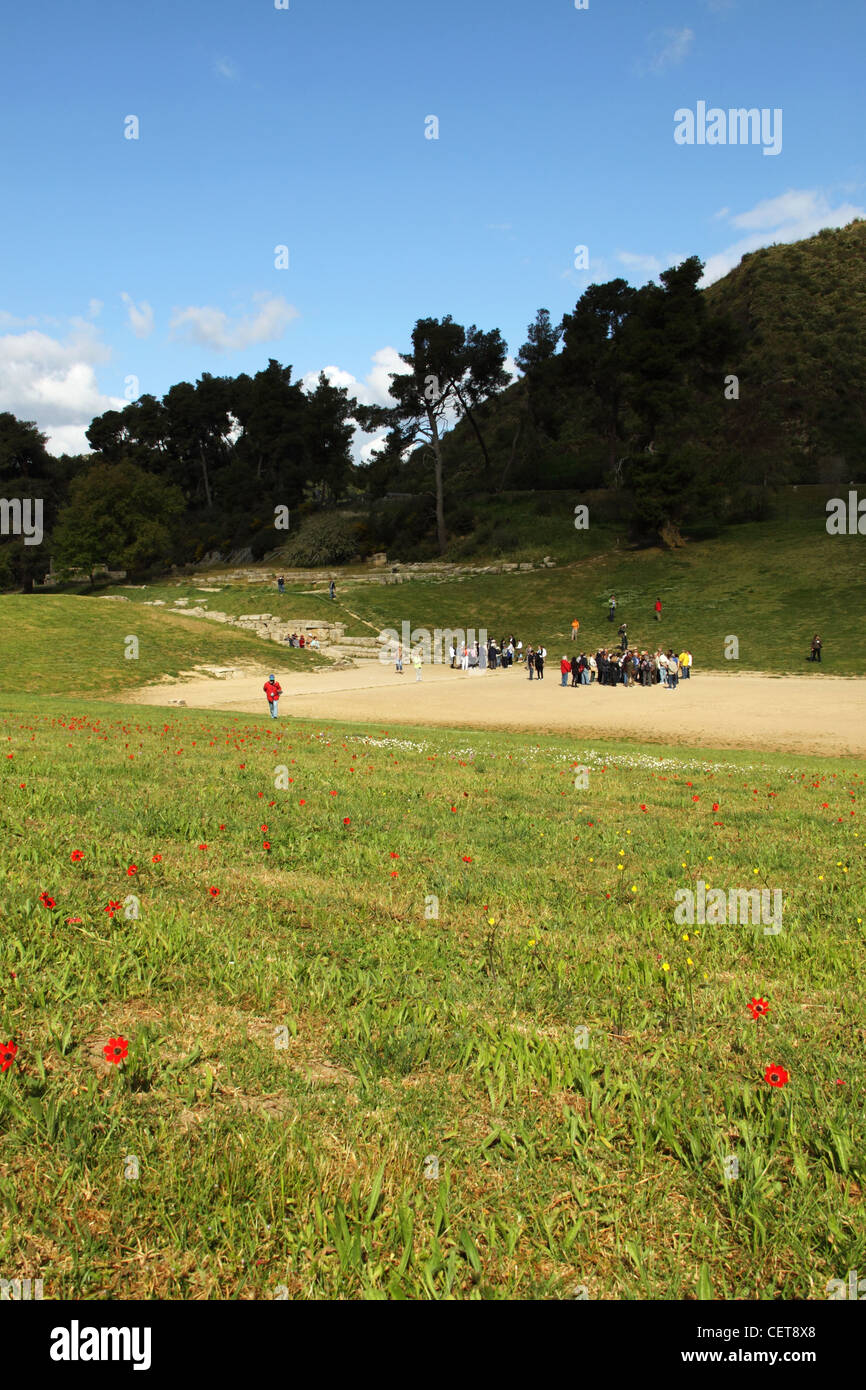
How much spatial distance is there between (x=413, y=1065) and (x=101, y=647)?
33.5m

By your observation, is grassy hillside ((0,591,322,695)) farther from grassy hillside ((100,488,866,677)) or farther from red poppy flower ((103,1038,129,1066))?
red poppy flower ((103,1038,129,1066))

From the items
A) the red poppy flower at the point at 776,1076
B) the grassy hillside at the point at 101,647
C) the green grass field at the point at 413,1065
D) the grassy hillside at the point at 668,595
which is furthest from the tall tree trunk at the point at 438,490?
the red poppy flower at the point at 776,1076

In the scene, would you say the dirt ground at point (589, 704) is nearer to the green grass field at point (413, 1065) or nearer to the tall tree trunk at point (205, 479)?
the green grass field at point (413, 1065)

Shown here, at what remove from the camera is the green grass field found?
7.97 ft

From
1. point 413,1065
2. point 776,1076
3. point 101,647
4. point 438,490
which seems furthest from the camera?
point 438,490

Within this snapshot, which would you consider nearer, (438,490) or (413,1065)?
(413,1065)

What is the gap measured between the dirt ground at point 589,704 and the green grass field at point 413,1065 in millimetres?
12788

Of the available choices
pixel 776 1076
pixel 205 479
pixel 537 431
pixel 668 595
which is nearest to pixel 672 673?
pixel 668 595

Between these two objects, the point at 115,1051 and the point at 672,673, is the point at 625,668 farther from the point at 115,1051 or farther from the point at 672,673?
the point at 115,1051

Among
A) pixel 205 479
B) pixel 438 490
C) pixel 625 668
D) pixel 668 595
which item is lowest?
pixel 625 668

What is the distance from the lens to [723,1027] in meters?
3.68

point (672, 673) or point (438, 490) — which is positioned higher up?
point (438, 490)

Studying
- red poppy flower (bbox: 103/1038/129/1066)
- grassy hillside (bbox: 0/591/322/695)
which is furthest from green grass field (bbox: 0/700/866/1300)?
grassy hillside (bbox: 0/591/322/695)

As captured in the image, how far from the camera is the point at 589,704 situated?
1004 inches
